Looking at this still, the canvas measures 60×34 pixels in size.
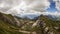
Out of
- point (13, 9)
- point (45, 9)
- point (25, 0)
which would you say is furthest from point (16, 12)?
point (45, 9)

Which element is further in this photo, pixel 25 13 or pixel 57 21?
pixel 57 21

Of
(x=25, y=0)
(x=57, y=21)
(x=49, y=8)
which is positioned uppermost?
(x=25, y=0)

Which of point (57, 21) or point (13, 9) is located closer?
point (13, 9)

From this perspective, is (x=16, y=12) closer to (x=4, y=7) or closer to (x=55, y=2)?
(x=4, y=7)

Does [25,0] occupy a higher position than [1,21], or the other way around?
[25,0]

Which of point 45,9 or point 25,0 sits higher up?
point 25,0

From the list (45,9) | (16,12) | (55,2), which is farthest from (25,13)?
(55,2)

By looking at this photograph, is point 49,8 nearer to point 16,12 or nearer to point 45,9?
point 45,9

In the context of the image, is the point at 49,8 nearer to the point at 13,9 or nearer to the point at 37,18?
the point at 37,18
